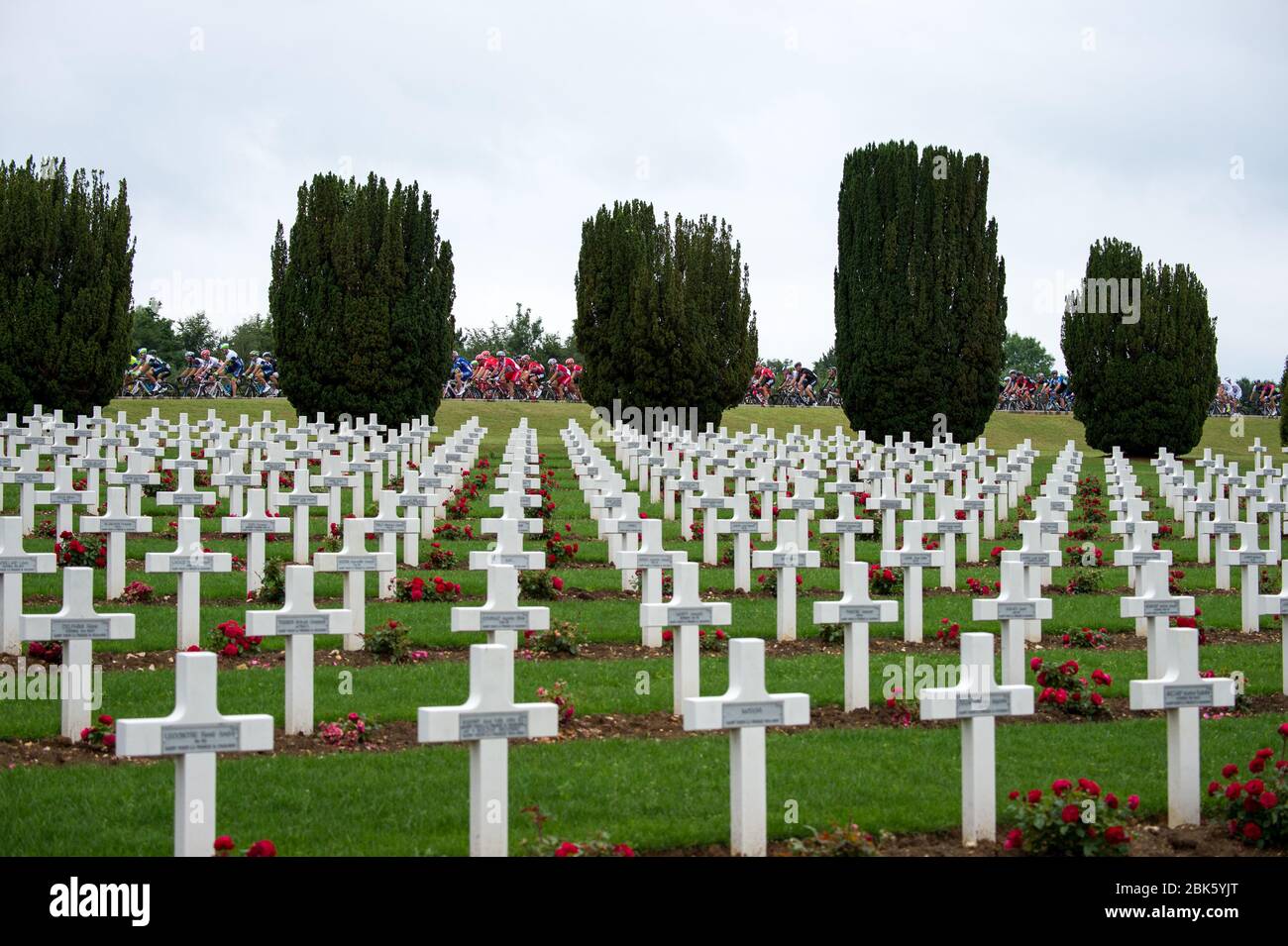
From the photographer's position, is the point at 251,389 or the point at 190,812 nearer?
the point at 190,812

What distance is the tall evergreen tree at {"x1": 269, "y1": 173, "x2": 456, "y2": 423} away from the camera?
30.9 m

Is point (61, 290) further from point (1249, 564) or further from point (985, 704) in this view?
point (985, 704)

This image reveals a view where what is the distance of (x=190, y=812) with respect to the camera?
18.5ft

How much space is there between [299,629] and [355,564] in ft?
8.23

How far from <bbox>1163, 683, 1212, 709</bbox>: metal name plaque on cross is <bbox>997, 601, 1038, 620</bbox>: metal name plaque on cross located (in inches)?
81.1

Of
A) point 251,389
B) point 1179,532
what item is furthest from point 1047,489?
point 251,389

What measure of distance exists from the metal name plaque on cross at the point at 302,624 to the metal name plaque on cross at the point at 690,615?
200 cm

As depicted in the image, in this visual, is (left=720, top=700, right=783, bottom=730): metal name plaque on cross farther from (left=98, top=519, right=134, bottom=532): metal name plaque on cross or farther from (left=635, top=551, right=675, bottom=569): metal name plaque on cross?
(left=98, top=519, right=134, bottom=532): metal name plaque on cross

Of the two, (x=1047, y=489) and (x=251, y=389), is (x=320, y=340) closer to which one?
(x=251, y=389)

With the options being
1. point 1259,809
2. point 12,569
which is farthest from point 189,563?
point 1259,809

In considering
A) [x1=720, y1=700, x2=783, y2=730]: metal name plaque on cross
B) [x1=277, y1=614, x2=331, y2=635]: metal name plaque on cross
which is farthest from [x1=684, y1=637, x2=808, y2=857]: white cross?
[x1=277, y1=614, x2=331, y2=635]: metal name plaque on cross

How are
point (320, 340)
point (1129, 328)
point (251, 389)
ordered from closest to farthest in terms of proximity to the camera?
1. point (320, 340)
2. point (1129, 328)
3. point (251, 389)
